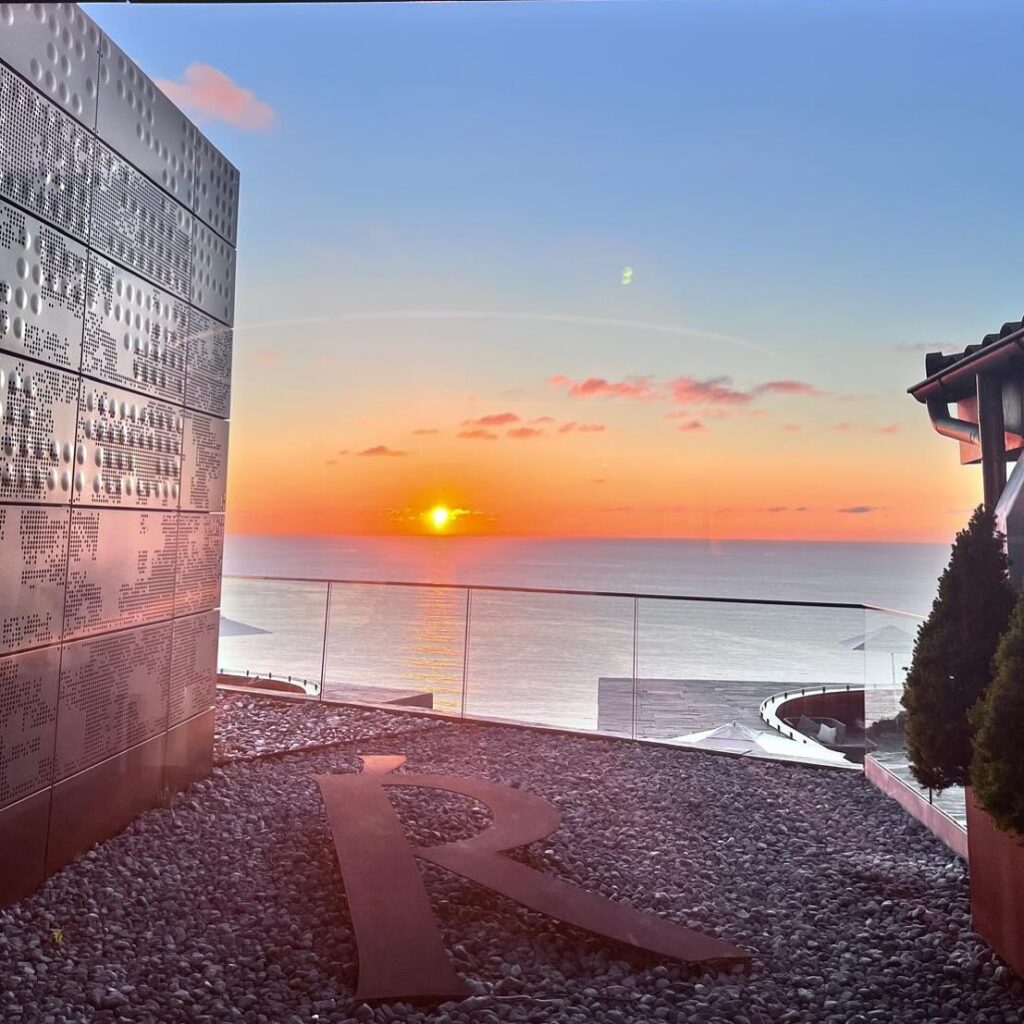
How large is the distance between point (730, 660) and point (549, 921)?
87.6 ft

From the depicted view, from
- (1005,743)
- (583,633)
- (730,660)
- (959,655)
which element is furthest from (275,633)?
(1005,743)

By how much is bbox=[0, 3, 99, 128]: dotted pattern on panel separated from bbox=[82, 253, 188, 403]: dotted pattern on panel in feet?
1.96

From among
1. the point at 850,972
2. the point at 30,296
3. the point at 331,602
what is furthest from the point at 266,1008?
the point at 331,602

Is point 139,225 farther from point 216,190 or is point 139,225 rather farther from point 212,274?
point 216,190

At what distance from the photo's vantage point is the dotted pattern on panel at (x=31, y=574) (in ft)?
8.91

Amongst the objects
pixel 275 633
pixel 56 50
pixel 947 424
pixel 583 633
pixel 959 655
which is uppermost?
pixel 56 50

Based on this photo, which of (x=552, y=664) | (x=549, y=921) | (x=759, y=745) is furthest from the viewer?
(x=552, y=664)

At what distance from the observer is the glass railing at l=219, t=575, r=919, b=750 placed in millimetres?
5781

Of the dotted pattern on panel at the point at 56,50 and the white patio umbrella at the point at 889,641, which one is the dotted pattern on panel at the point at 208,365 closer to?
the dotted pattern on panel at the point at 56,50

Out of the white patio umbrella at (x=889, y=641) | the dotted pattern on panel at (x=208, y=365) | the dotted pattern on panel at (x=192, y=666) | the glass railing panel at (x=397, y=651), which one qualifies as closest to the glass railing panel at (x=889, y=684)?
the white patio umbrella at (x=889, y=641)

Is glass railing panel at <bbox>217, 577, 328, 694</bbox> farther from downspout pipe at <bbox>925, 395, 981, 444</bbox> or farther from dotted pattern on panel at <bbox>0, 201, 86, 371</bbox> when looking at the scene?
dotted pattern on panel at <bbox>0, 201, 86, 371</bbox>

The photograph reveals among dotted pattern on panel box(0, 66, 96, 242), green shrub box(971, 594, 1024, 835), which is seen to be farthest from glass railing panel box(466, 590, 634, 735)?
dotted pattern on panel box(0, 66, 96, 242)

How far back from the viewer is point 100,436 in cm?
329

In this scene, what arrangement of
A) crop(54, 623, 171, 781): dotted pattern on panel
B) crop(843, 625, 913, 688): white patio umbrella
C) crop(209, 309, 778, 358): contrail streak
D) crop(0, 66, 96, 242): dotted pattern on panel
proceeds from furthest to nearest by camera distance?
crop(209, 309, 778, 358): contrail streak, crop(843, 625, 913, 688): white patio umbrella, crop(54, 623, 171, 781): dotted pattern on panel, crop(0, 66, 96, 242): dotted pattern on panel
